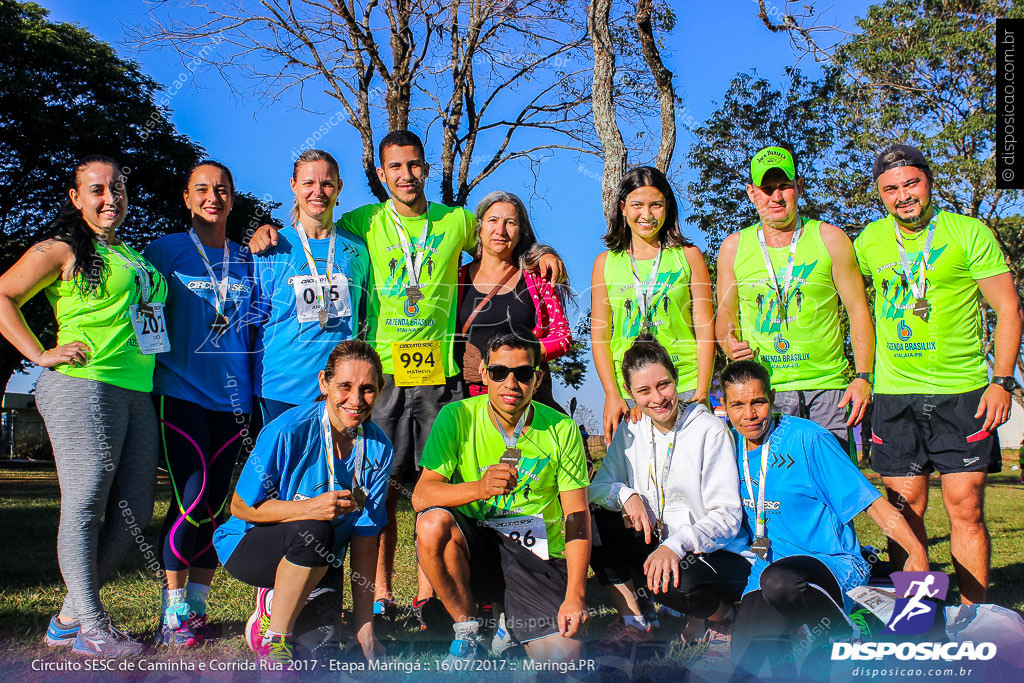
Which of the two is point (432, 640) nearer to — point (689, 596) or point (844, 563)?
point (689, 596)

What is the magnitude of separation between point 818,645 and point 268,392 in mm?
2896

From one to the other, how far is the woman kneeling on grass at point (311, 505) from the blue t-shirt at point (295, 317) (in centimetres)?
34

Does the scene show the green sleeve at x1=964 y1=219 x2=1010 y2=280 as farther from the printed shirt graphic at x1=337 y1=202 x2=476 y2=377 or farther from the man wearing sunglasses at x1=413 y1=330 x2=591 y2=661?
the printed shirt graphic at x1=337 y1=202 x2=476 y2=377

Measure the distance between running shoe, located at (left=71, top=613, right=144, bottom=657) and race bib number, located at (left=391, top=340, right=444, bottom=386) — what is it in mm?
1805

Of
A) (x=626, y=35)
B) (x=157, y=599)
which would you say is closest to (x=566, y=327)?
→ (x=157, y=599)

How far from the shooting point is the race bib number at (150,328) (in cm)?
Result: 379

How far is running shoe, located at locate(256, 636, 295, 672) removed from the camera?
3.19 m

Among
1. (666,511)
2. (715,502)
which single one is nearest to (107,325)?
(666,511)

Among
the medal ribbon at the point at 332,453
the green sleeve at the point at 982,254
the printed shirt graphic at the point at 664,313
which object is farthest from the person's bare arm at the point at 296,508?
the green sleeve at the point at 982,254

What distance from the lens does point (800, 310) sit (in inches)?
161

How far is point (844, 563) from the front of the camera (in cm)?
340

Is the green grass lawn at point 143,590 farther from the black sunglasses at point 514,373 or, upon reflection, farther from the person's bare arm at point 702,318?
the person's bare arm at point 702,318

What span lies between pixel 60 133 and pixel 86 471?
532 inches

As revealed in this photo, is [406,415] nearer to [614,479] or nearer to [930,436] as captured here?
[614,479]
